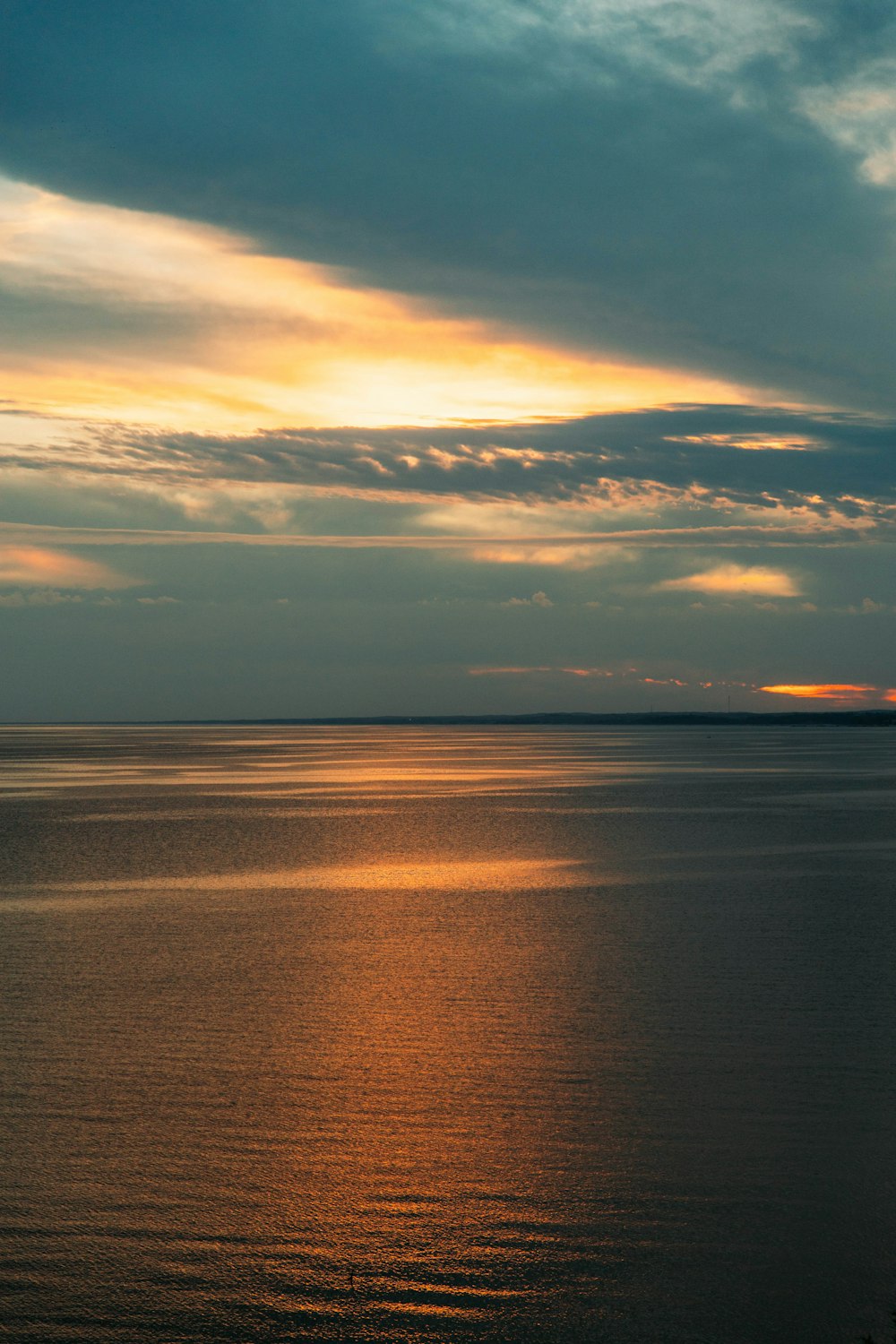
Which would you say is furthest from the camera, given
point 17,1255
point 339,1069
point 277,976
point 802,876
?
point 802,876

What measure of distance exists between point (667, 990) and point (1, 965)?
981cm

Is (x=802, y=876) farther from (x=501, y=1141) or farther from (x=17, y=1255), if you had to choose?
(x=17, y=1255)

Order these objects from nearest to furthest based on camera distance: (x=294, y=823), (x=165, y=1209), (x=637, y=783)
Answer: (x=165, y=1209) → (x=294, y=823) → (x=637, y=783)

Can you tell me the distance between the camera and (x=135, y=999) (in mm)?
16344

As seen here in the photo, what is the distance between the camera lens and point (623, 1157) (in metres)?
10.5

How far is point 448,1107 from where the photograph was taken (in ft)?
39.1

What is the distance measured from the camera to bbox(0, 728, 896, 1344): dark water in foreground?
810 cm

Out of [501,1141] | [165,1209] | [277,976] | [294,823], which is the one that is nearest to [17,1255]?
[165,1209]

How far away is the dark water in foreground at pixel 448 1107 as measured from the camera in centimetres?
810

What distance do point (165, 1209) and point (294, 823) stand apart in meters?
35.9

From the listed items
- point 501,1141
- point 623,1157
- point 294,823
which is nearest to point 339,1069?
point 501,1141

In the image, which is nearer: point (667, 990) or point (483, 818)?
point (667, 990)

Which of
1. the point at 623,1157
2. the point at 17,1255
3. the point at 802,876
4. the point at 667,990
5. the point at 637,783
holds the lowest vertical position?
the point at 17,1255

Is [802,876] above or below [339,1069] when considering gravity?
above
